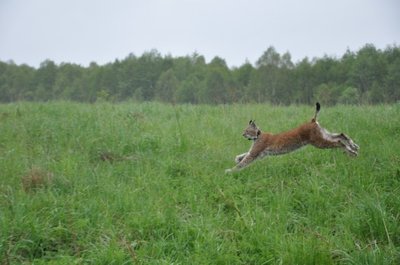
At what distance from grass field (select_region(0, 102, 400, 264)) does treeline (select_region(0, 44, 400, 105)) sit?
27.4 m

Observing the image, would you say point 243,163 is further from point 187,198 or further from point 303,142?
point 187,198

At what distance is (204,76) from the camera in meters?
50.5

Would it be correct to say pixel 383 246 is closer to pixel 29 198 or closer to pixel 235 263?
pixel 235 263

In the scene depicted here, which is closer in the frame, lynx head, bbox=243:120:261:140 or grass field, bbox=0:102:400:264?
grass field, bbox=0:102:400:264

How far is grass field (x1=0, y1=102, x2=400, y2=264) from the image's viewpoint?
426cm

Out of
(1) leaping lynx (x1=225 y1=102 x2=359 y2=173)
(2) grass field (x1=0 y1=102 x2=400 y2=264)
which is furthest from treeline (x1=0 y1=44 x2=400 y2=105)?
(1) leaping lynx (x1=225 y1=102 x2=359 y2=173)

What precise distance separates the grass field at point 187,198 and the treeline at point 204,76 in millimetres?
27380

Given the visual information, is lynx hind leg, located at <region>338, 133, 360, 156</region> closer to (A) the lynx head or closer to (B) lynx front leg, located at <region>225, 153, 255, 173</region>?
(A) the lynx head

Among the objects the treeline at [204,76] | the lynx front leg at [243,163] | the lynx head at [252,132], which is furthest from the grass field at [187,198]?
the treeline at [204,76]

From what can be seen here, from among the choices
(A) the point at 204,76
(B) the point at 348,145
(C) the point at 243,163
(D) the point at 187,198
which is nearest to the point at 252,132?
(C) the point at 243,163

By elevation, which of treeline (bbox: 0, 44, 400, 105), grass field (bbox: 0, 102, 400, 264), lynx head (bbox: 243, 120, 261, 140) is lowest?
grass field (bbox: 0, 102, 400, 264)

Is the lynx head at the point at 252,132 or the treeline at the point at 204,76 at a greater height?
the treeline at the point at 204,76

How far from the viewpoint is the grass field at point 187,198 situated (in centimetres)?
426

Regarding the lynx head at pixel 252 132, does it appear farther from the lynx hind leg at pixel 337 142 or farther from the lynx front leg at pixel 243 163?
the lynx hind leg at pixel 337 142
